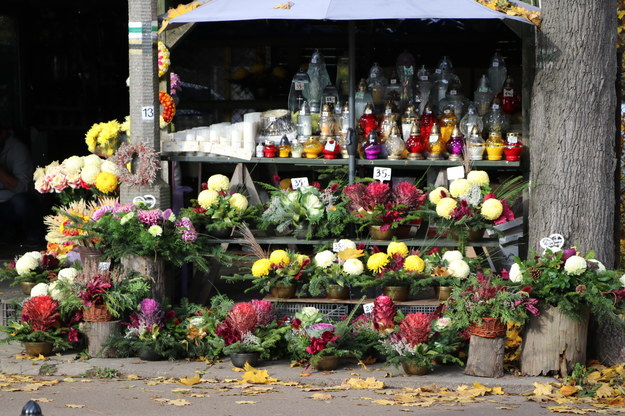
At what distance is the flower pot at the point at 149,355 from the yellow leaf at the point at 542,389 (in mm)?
2738

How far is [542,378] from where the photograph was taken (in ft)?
23.5

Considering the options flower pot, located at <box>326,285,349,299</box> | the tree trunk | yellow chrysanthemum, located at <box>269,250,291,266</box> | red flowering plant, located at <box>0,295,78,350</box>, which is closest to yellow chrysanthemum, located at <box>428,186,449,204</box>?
the tree trunk

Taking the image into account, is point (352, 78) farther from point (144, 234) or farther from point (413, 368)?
point (413, 368)

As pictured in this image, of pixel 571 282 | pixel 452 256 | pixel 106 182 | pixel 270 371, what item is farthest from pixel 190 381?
pixel 571 282

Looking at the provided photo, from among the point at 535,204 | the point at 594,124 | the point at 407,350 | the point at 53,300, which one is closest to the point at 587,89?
the point at 594,124

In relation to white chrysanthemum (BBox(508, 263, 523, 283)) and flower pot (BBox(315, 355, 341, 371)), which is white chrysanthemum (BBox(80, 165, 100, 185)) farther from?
white chrysanthemum (BBox(508, 263, 523, 283))

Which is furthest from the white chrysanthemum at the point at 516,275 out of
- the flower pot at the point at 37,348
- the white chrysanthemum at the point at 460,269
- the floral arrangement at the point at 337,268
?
the flower pot at the point at 37,348

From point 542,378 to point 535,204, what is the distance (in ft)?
4.34

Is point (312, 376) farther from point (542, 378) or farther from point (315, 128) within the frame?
point (315, 128)

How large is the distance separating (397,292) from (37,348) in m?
2.74

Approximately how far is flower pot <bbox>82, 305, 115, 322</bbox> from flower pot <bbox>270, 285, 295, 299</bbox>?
1248mm

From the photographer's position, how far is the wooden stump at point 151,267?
781 centimetres

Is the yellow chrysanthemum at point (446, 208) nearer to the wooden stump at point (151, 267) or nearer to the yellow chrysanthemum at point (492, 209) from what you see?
the yellow chrysanthemum at point (492, 209)

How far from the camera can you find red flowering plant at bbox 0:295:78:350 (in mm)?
7602
